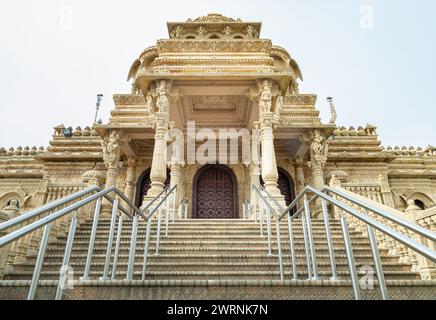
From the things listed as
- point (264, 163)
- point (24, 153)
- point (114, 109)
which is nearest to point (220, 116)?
point (264, 163)

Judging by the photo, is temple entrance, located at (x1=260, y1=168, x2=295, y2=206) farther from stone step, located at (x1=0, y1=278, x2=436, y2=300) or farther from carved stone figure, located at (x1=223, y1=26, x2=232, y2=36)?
stone step, located at (x1=0, y1=278, x2=436, y2=300)

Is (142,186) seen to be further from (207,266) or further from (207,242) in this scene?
(207,266)

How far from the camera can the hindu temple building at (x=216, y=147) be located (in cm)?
858

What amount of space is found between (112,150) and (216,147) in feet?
14.5

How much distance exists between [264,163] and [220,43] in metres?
5.18

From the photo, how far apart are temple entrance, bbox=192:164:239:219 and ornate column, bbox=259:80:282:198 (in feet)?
14.0

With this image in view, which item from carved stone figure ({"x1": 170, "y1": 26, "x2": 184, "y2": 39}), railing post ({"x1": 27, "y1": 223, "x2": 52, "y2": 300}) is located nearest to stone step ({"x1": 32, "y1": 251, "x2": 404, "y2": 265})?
railing post ({"x1": 27, "y1": 223, "x2": 52, "y2": 300})

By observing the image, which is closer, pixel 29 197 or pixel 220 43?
pixel 220 43

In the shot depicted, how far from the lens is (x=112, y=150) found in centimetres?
1123

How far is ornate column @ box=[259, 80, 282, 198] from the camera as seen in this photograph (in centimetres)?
758

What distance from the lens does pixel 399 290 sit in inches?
116
